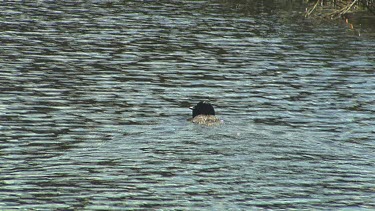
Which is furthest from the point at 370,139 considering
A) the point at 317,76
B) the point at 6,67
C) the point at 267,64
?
the point at 6,67

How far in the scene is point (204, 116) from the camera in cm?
2452

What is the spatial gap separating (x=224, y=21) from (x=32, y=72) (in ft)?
61.9

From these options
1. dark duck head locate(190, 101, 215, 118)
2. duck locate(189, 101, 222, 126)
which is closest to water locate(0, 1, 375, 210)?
duck locate(189, 101, 222, 126)

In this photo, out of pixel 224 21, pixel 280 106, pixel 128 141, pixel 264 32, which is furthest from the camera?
pixel 224 21

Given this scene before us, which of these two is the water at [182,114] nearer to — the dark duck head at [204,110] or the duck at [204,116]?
the duck at [204,116]

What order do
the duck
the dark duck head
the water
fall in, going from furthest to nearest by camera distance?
1. the dark duck head
2. the duck
3. the water

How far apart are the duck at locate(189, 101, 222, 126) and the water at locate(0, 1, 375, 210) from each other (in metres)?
0.33

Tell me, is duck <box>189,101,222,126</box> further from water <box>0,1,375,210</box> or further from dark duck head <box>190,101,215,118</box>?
water <box>0,1,375,210</box>

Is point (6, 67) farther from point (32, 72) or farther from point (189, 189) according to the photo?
point (189, 189)

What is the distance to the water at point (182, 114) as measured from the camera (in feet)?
59.7

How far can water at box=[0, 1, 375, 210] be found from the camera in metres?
18.2

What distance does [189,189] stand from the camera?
1819 centimetres

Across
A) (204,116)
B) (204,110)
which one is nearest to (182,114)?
(204,110)

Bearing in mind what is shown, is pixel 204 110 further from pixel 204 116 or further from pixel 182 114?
pixel 182 114
